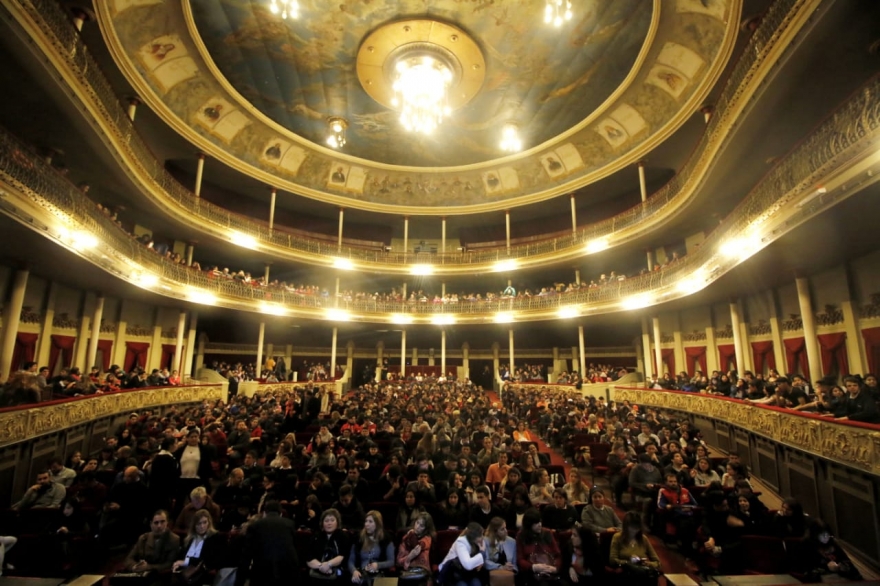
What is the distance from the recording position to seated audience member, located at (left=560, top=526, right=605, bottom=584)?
4.68 m

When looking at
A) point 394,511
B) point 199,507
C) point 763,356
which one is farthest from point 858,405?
point 763,356

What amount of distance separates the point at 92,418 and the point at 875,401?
1553 centimetres

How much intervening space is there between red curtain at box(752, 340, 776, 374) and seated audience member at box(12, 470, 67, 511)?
18.4m

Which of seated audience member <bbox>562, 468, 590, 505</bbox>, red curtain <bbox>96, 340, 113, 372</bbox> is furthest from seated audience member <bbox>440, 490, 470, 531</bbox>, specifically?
red curtain <bbox>96, 340, 113, 372</bbox>

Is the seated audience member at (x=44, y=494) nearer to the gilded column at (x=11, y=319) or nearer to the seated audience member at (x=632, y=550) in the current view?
the seated audience member at (x=632, y=550)

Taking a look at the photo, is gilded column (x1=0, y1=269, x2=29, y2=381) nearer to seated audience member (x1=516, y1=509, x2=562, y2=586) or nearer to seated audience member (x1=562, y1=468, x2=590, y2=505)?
seated audience member (x1=516, y1=509, x2=562, y2=586)

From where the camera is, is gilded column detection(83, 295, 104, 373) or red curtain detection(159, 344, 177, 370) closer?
gilded column detection(83, 295, 104, 373)

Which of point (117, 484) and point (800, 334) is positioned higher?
point (800, 334)

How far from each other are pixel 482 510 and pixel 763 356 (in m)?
14.2

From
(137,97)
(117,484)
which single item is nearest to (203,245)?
(137,97)

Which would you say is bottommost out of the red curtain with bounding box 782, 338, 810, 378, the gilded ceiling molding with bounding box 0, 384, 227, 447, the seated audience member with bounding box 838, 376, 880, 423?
the gilded ceiling molding with bounding box 0, 384, 227, 447

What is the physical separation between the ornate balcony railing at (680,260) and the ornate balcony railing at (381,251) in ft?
7.30

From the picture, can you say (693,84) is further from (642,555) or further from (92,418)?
(92,418)

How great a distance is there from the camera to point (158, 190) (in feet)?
53.0
